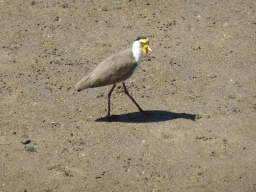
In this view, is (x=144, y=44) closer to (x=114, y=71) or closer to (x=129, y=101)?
(x=114, y=71)

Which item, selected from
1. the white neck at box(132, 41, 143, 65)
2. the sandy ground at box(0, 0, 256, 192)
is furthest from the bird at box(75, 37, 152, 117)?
the sandy ground at box(0, 0, 256, 192)

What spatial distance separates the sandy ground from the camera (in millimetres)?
5641

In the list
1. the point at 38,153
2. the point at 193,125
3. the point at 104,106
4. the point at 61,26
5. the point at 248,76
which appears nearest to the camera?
the point at 38,153

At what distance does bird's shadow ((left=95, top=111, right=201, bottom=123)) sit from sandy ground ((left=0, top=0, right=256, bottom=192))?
3 centimetres

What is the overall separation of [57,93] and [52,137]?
1202mm

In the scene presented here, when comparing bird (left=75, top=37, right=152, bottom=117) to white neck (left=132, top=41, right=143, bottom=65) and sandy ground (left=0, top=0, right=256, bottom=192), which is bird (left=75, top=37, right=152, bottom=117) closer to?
white neck (left=132, top=41, right=143, bottom=65)

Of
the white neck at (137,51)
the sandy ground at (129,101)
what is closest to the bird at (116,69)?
the white neck at (137,51)

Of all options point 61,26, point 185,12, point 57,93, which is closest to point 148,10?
point 185,12

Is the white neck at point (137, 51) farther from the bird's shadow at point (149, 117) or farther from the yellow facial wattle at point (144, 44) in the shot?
the bird's shadow at point (149, 117)

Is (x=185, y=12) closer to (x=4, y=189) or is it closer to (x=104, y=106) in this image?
(x=104, y=106)

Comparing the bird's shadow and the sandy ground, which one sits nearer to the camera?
the sandy ground

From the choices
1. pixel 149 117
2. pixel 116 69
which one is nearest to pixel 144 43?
pixel 116 69

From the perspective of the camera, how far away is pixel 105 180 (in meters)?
5.52

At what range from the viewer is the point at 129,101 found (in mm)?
7113
